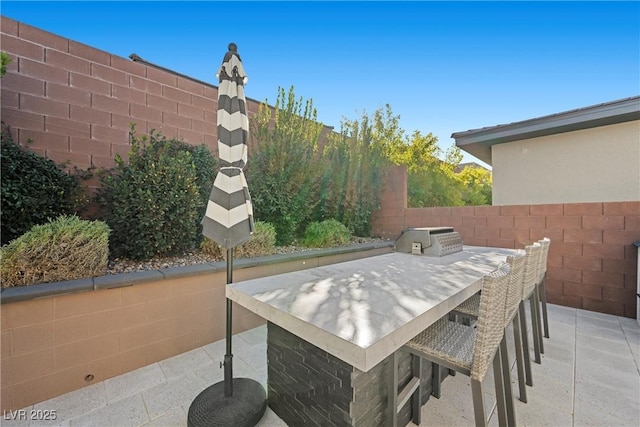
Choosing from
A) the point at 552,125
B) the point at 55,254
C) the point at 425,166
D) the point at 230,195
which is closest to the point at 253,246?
the point at 230,195

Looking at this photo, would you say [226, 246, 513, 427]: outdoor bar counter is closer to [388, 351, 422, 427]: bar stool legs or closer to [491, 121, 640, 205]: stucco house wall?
[388, 351, 422, 427]: bar stool legs

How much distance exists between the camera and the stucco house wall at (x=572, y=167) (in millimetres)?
4641

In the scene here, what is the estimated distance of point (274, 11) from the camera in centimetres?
414

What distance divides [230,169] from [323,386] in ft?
4.86

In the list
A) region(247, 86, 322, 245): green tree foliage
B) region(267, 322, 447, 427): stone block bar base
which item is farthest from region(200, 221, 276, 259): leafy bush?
region(267, 322, 447, 427): stone block bar base

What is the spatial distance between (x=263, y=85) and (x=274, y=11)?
3.66ft

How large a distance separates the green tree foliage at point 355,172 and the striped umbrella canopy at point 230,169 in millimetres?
3281

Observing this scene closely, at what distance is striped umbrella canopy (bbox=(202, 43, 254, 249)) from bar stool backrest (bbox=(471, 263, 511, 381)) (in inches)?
57.4

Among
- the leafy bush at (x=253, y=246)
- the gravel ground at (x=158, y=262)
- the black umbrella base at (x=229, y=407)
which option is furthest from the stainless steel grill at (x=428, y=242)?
the gravel ground at (x=158, y=262)

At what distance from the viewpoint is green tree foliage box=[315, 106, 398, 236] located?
211 inches

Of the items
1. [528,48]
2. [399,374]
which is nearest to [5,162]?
[399,374]

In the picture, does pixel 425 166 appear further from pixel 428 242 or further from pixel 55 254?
pixel 55 254

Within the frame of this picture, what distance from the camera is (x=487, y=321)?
118cm

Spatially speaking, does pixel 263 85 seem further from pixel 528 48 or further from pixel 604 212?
pixel 604 212
